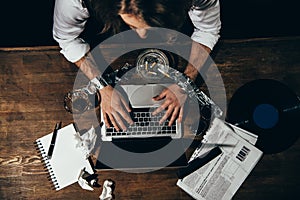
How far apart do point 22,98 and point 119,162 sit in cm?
41

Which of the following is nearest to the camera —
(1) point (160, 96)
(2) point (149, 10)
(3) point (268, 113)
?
(2) point (149, 10)

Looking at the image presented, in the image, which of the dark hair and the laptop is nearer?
the dark hair

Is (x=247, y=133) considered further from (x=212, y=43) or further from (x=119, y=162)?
(x=119, y=162)

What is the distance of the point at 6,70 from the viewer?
1.44 meters

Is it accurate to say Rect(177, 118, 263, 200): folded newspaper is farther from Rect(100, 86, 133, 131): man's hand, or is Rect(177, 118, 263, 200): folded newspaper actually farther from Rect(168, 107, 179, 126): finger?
Rect(100, 86, 133, 131): man's hand

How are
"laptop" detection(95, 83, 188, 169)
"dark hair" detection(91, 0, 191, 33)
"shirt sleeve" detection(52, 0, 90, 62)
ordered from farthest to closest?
"laptop" detection(95, 83, 188, 169)
"shirt sleeve" detection(52, 0, 90, 62)
"dark hair" detection(91, 0, 191, 33)

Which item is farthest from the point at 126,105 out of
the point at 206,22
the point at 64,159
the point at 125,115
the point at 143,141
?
the point at 206,22

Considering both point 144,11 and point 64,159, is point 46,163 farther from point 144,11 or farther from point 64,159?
point 144,11

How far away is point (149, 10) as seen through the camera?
117 cm

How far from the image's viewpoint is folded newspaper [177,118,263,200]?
142 cm

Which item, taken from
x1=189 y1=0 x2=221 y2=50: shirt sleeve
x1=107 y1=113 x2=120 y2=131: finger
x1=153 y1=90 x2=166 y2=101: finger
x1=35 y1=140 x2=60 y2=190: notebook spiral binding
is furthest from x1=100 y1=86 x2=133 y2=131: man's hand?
x1=189 y1=0 x2=221 y2=50: shirt sleeve

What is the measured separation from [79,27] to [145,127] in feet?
1.33

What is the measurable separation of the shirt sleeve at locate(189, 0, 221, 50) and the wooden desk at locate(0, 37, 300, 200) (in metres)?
0.06

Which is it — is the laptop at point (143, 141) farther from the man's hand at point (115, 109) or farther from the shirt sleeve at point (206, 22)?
the shirt sleeve at point (206, 22)
